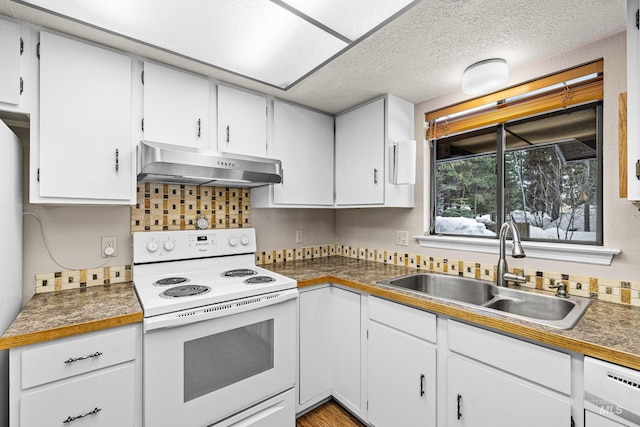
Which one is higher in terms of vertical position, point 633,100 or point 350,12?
point 350,12

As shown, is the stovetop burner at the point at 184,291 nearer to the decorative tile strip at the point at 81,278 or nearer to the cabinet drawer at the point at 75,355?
the cabinet drawer at the point at 75,355

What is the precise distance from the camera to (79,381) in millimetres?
1131

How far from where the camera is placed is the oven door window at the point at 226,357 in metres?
1.38

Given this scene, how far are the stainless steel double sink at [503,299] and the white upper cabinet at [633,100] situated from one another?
0.56m

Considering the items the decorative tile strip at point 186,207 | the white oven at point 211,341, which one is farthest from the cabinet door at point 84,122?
the white oven at point 211,341

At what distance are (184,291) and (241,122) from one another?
1.14 m

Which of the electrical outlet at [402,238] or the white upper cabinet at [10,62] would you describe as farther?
the electrical outlet at [402,238]

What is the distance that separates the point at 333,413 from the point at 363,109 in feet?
7.18

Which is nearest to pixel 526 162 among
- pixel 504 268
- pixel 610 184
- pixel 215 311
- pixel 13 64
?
pixel 610 184

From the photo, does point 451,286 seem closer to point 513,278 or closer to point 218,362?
point 513,278

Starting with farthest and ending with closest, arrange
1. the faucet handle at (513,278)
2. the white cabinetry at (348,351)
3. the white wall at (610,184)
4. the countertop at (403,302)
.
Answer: the white cabinetry at (348,351), the faucet handle at (513,278), the white wall at (610,184), the countertop at (403,302)

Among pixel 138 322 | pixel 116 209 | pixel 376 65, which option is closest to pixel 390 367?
pixel 138 322

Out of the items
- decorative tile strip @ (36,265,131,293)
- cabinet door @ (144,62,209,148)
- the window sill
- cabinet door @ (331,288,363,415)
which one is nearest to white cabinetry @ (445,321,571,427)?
cabinet door @ (331,288,363,415)

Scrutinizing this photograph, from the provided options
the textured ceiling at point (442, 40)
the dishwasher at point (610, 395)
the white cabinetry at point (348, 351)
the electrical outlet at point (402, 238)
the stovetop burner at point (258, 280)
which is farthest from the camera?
the electrical outlet at point (402, 238)
